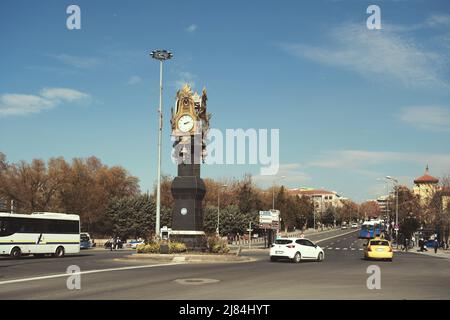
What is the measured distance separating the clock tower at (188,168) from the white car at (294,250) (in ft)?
17.0

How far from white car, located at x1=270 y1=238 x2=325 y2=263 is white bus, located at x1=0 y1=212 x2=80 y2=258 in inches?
629

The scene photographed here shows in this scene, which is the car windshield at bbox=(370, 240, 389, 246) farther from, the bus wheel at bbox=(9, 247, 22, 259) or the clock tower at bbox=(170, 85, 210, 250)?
the bus wheel at bbox=(9, 247, 22, 259)

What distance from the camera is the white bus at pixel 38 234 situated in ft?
111

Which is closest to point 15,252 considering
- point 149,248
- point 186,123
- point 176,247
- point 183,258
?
point 149,248

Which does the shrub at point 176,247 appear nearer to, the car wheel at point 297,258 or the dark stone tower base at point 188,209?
the dark stone tower base at point 188,209

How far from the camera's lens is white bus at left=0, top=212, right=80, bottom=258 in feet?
111

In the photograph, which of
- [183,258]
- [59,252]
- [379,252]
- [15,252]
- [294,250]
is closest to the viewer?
[183,258]

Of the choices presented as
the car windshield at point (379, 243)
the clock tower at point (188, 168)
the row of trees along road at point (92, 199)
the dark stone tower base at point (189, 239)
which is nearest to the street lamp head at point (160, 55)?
the clock tower at point (188, 168)

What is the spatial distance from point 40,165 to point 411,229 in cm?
5714

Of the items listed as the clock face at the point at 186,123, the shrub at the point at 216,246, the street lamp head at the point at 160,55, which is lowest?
Answer: the shrub at the point at 216,246

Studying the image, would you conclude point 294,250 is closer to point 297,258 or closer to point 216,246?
point 297,258

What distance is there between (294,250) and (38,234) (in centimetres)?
1766

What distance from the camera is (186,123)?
34375mm
